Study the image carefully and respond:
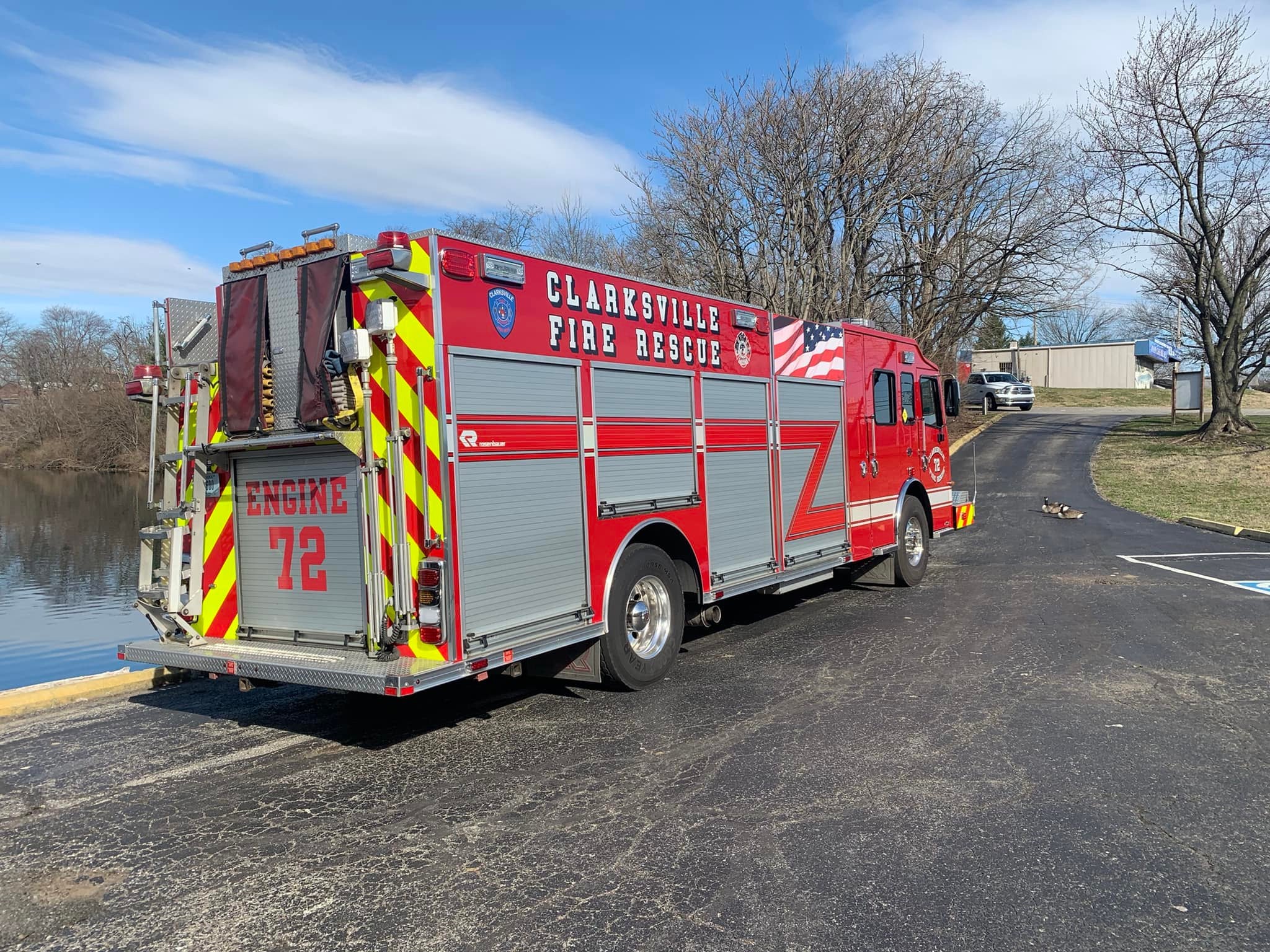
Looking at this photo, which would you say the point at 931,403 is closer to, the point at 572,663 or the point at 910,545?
the point at 910,545

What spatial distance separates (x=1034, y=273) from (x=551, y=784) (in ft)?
77.7

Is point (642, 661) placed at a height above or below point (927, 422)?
below

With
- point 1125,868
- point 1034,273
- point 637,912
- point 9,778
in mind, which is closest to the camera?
point 637,912

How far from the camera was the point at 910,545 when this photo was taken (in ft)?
36.6

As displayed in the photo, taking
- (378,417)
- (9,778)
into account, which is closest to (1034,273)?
(378,417)

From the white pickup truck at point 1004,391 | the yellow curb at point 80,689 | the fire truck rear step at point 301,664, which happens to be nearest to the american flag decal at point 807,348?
the fire truck rear step at point 301,664

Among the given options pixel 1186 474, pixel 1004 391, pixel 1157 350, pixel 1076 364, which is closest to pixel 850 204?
pixel 1186 474

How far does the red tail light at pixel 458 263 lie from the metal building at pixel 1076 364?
5836 centimetres

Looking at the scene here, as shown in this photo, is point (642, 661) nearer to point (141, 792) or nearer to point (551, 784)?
point (551, 784)

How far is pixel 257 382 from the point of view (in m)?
5.75

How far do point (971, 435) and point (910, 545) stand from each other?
22967 mm

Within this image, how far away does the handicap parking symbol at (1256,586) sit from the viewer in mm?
10148

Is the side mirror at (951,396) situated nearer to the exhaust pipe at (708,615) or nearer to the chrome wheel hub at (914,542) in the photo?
the chrome wheel hub at (914,542)

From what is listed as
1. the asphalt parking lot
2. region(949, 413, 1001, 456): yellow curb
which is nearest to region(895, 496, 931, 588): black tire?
the asphalt parking lot
